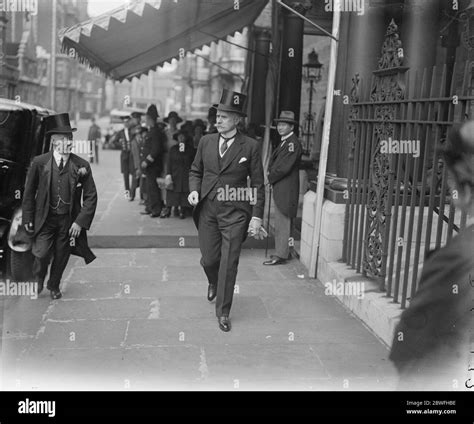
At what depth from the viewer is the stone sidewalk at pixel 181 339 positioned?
460cm

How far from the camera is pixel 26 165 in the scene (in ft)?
24.6

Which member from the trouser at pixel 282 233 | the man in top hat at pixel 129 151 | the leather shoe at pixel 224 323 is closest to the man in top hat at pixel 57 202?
the leather shoe at pixel 224 323

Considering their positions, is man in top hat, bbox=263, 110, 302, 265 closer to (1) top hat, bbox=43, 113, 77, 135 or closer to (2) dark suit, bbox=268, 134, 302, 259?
(2) dark suit, bbox=268, 134, 302, 259

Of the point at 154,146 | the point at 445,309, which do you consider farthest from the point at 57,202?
the point at 154,146

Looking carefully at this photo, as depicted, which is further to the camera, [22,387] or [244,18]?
[244,18]

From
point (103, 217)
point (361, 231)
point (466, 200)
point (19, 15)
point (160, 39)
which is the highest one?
point (19, 15)

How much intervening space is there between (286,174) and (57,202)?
9.75ft

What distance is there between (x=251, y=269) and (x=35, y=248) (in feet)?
9.16

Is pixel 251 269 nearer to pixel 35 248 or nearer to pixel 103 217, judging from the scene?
pixel 35 248

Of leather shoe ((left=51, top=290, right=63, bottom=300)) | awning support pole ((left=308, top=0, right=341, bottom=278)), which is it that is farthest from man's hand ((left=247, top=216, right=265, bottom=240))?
leather shoe ((left=51, top=290, right=63, bottom=300))

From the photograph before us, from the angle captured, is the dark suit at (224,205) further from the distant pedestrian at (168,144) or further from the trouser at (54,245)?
the distant pedestrian at (168,144)

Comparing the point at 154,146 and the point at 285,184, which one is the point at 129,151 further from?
the point at 285,184

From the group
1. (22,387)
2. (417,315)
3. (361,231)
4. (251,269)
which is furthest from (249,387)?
(251,269)

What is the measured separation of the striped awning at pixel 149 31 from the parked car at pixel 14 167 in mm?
1833
